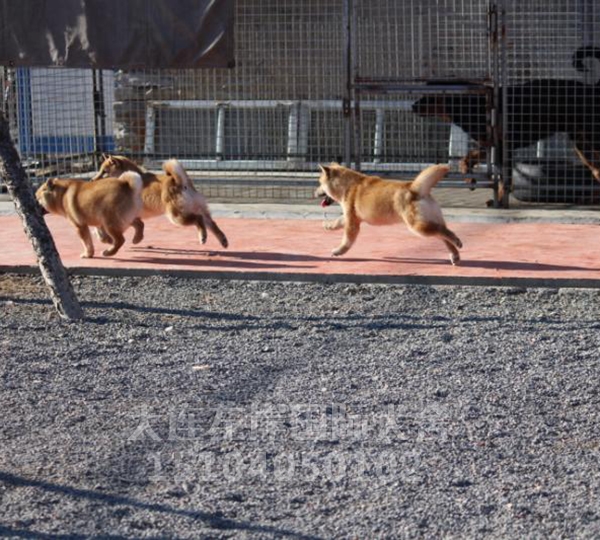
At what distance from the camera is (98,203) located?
977 cm

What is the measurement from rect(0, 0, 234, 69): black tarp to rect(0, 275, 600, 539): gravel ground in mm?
4706

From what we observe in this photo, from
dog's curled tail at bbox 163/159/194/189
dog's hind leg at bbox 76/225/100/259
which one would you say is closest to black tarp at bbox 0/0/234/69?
dog's curled tail at bbox 163/159/194/189

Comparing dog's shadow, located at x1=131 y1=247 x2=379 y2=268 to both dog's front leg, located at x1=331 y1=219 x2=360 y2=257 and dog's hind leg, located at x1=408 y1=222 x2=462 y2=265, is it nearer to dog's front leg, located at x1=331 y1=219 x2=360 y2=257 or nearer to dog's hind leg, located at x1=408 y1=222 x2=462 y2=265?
dog's front leg, located at x1=331 y1=219 x2=360 y2=257

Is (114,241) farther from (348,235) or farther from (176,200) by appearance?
(348,235)

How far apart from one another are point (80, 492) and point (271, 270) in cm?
471

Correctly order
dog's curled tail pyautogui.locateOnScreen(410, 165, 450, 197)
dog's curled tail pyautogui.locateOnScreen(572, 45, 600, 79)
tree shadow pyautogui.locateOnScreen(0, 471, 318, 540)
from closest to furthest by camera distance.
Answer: tree shadow pyautogui.locateOnScreen(0, 471, 318, 540) < dog's curled tail pyautogui.locateOnScreen(410, 165, 450, 197) < dog's curled tail pyautogui.locateOnScreen(572, 45, 600, 79)

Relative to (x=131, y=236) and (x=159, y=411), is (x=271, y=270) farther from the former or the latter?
(x=159, y=411)

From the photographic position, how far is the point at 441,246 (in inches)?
415

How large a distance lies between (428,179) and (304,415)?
12.3ft

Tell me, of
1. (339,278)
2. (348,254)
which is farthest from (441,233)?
(348,254)

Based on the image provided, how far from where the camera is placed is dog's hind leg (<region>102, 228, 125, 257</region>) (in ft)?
32.5

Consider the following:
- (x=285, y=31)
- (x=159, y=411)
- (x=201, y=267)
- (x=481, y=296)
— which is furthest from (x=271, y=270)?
(x=285, y=31)

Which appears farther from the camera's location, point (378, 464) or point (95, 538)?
point (378, 464)

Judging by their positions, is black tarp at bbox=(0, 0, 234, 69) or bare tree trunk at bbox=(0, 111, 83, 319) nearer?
bare tree trunk at bbox=(0, 111, 83, 319)
